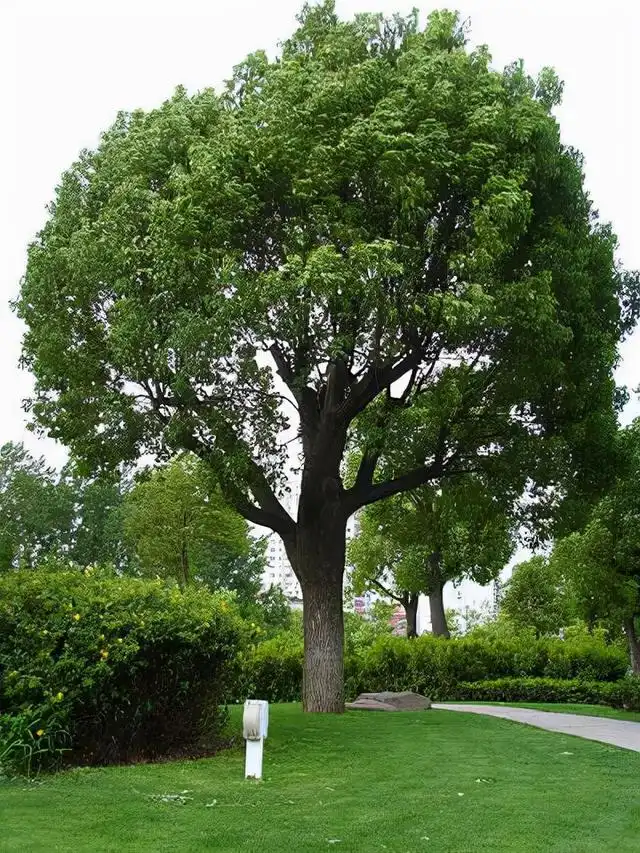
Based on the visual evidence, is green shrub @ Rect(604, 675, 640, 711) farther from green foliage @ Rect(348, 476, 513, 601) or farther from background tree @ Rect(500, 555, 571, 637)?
background tree @ Rect(500, 555, 571, 637)

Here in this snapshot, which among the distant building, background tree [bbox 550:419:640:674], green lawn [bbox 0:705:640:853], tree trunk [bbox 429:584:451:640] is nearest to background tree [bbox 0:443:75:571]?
the distant building

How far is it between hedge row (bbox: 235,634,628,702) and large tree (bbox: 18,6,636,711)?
590cm

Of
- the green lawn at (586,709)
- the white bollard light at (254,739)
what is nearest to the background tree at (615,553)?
the green lawn at (586,709)

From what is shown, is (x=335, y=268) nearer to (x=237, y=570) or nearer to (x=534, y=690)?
(x=534, y=690)

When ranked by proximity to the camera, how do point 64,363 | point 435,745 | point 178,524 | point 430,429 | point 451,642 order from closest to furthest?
point 435,745 < point 64,363 < point 430,429 < point 451,642 < point 178,524

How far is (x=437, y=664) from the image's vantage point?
19844 mm

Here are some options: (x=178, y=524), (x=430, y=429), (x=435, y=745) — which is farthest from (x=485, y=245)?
(x=178, y=524)

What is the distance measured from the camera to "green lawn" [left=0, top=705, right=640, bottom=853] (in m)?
4.83

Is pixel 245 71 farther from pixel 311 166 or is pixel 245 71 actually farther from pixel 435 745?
pixel 435 745

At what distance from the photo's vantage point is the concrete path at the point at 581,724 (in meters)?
10.4

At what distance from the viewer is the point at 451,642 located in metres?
20.4

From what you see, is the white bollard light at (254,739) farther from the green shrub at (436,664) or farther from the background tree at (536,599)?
the background tree at (536,599)

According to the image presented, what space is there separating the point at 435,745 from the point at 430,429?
20.8 feet

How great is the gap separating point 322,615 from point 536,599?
29.2m
